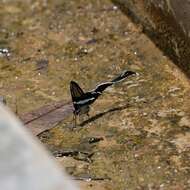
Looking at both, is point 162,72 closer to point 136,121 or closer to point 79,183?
point 136,121

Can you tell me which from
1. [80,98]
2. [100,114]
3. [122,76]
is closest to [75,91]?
[80,98]

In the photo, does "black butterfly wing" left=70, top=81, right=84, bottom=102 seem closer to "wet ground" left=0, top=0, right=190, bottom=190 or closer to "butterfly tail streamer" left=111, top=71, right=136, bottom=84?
"wet ground" left=0, top=0, right=190, bottom=190

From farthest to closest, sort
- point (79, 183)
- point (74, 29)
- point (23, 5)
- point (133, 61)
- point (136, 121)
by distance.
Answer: point (23, 5) < point (74, 29) < point (133, 61) < point (136, 121) < point (79, 183)

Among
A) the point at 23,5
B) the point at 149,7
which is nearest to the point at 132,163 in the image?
the point at 149,7

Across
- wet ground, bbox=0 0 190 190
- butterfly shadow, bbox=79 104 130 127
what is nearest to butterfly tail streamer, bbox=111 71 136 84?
wet ground, bbox=0 0 190 190

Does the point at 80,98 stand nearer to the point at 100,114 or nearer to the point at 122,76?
the point at 100,114

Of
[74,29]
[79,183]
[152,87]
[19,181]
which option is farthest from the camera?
[74,29]

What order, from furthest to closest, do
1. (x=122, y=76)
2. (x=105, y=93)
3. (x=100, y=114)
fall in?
1. (x=122, y=76)
2. (x=105, y=93)
3. (x=100, y=114)
